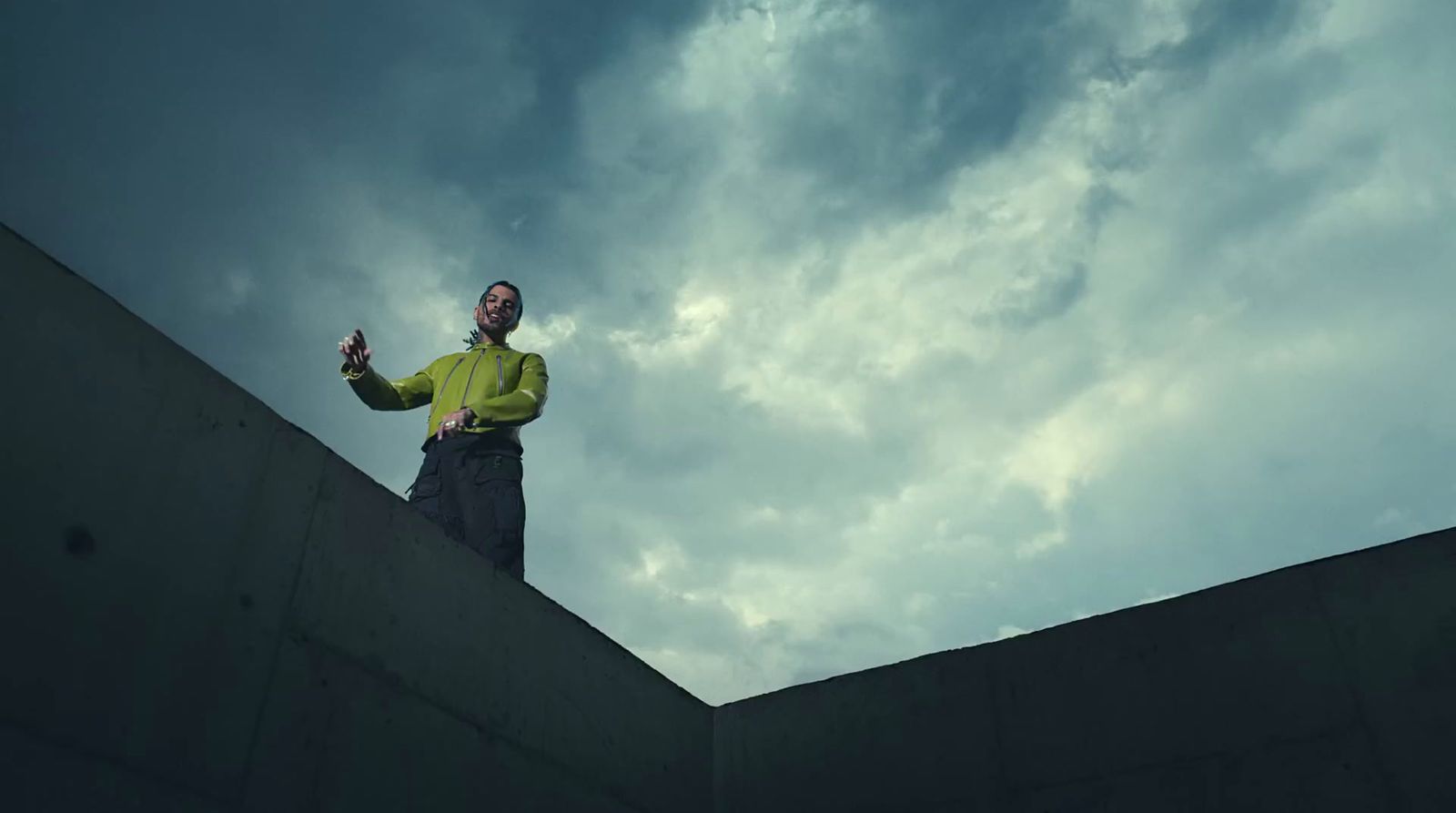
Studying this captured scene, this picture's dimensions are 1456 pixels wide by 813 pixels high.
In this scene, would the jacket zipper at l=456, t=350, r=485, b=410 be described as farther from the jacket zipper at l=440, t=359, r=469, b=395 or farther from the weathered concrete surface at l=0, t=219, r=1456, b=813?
the weathered concrete surface at l=0, t=219, r=1456, b=813

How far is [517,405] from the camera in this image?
206 inches

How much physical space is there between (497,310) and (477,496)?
1.15 meters

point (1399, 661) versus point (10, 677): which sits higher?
point (1399, 661)

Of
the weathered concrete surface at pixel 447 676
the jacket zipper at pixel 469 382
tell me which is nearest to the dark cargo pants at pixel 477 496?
the jacket zipper at pixel 469 382

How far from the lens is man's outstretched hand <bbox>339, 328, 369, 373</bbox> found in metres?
5.10

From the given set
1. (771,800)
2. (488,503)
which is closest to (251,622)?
(488,503)

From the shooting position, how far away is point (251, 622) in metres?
3.07

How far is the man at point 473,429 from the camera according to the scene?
→ 500cm

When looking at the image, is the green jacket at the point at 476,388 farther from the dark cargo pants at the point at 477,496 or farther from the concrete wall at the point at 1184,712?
the concrete wall at the point at 1184,712

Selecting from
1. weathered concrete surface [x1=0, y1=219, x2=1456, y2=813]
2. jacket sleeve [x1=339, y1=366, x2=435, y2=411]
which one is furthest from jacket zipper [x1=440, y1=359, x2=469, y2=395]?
weathered concrete surface [x1=0, y1=219, x2=1456, y2=813]

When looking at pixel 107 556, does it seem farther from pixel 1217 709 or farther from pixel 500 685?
pixel 1217 709

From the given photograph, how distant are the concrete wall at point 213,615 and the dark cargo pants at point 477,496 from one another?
0.85 m

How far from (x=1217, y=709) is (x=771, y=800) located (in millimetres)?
1785

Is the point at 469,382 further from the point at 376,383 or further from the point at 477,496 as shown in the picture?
the point at 477,496
